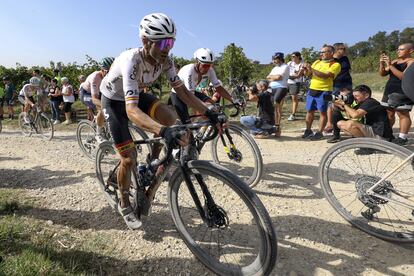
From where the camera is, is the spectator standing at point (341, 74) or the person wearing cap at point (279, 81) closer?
the spectator standing at point (341, 74)

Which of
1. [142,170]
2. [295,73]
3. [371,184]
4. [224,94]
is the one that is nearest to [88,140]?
[224,94]

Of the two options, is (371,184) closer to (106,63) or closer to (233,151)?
(233,151)

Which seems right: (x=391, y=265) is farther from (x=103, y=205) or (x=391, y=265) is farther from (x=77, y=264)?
(x=103, y=205)

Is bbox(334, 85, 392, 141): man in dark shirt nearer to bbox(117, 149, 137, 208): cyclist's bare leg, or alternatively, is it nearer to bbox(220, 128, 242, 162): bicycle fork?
bbox(220, 128, 242, 162): bicycle fork

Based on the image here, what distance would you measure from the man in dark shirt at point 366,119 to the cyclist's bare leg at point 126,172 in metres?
4.48

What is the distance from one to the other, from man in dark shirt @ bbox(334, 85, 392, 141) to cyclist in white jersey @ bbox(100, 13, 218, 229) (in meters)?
3.91

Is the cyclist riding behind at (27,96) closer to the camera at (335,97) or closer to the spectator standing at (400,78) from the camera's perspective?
the camera at (335,97)

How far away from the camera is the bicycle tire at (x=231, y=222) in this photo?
A: 8.67ft

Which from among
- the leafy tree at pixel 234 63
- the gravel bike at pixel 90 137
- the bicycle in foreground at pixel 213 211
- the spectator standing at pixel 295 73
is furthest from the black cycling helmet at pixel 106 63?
the leafy tree at pixel 234 63

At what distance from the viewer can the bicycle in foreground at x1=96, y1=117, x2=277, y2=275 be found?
268 centimetres

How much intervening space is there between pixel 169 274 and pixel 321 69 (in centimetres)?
642

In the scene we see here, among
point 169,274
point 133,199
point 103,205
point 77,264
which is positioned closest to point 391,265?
point 169,274

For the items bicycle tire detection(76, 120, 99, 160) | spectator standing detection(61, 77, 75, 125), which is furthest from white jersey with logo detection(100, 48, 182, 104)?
spectator standing detection(61, 77, 75, 125)

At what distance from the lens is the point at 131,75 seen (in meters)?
3.19
